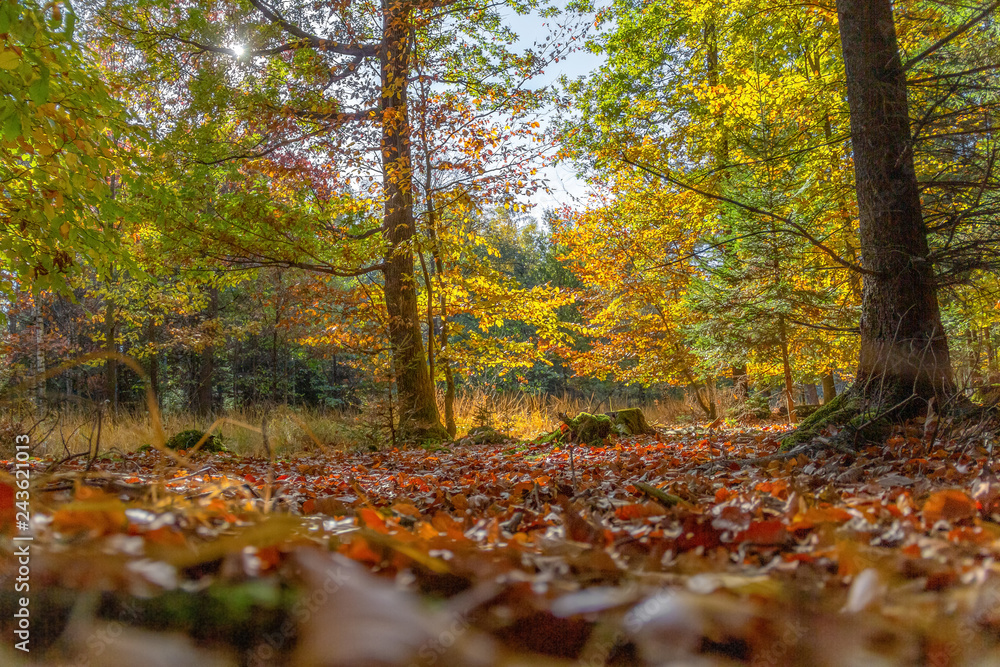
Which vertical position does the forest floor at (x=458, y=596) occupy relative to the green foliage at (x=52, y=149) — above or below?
below

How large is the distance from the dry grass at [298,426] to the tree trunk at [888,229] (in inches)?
115

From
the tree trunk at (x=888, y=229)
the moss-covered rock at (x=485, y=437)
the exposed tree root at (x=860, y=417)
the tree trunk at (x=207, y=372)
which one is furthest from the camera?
the tree trunk at (x=207, y=372)

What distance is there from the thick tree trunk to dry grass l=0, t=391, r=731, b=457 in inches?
25.2

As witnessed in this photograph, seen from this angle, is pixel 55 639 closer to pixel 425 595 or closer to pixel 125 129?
pixel 425 595

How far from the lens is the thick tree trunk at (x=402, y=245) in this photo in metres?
6.87

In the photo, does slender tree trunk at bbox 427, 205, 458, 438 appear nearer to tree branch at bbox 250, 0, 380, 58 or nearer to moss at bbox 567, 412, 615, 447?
tree branch at bbox 250, 0, 380, 58

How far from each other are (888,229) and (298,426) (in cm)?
811

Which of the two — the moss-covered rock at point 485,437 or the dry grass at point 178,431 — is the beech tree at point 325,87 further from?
the dry grass at point 178,431

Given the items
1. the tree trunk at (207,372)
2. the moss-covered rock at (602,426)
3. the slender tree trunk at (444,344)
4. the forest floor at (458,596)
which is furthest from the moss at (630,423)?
the tree trunk at (207,372)

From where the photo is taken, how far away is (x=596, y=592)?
62cm

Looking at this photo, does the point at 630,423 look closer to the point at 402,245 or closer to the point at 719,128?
the point at 402,245

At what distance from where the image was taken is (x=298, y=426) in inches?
333

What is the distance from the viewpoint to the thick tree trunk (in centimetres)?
687

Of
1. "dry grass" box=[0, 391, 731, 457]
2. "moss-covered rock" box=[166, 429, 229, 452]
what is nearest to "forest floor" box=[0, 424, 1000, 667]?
"dry grass" box=[0, 391, 731, 457]
